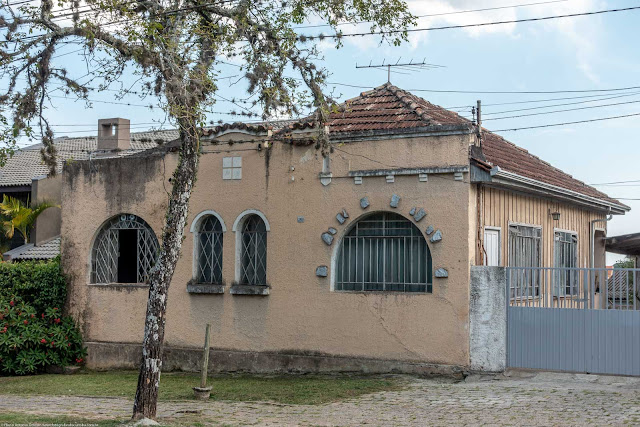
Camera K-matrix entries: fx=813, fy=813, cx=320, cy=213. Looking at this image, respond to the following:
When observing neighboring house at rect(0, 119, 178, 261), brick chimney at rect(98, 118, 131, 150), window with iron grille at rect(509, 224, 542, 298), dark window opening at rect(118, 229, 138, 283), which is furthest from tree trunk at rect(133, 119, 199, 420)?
brick chimney at rect(98, 118, 131, 150)

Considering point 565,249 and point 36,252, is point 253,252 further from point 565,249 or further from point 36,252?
point 36,252

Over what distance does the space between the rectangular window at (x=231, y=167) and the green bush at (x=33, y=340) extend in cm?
484

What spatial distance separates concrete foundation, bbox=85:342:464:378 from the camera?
44.8 feet

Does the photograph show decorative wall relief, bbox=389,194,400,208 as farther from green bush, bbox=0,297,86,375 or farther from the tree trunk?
green bush, bbox=0,297,86,375

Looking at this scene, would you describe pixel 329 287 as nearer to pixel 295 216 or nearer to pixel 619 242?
pixel 295 216

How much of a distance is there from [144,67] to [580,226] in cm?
1150

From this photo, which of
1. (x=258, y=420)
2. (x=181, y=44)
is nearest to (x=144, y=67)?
(x=181, y=44)

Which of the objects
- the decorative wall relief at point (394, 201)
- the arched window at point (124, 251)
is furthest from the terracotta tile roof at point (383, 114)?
the arched window at point (124, 251)

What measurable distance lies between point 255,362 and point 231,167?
373cm

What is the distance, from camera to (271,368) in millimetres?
14906

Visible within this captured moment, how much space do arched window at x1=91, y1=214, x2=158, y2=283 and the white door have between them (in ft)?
21.9

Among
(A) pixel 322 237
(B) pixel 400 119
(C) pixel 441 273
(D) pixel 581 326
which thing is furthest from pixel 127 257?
(D) pixel 581 326

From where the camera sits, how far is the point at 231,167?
51.4 ft

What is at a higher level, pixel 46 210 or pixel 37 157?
pixel 37 157
